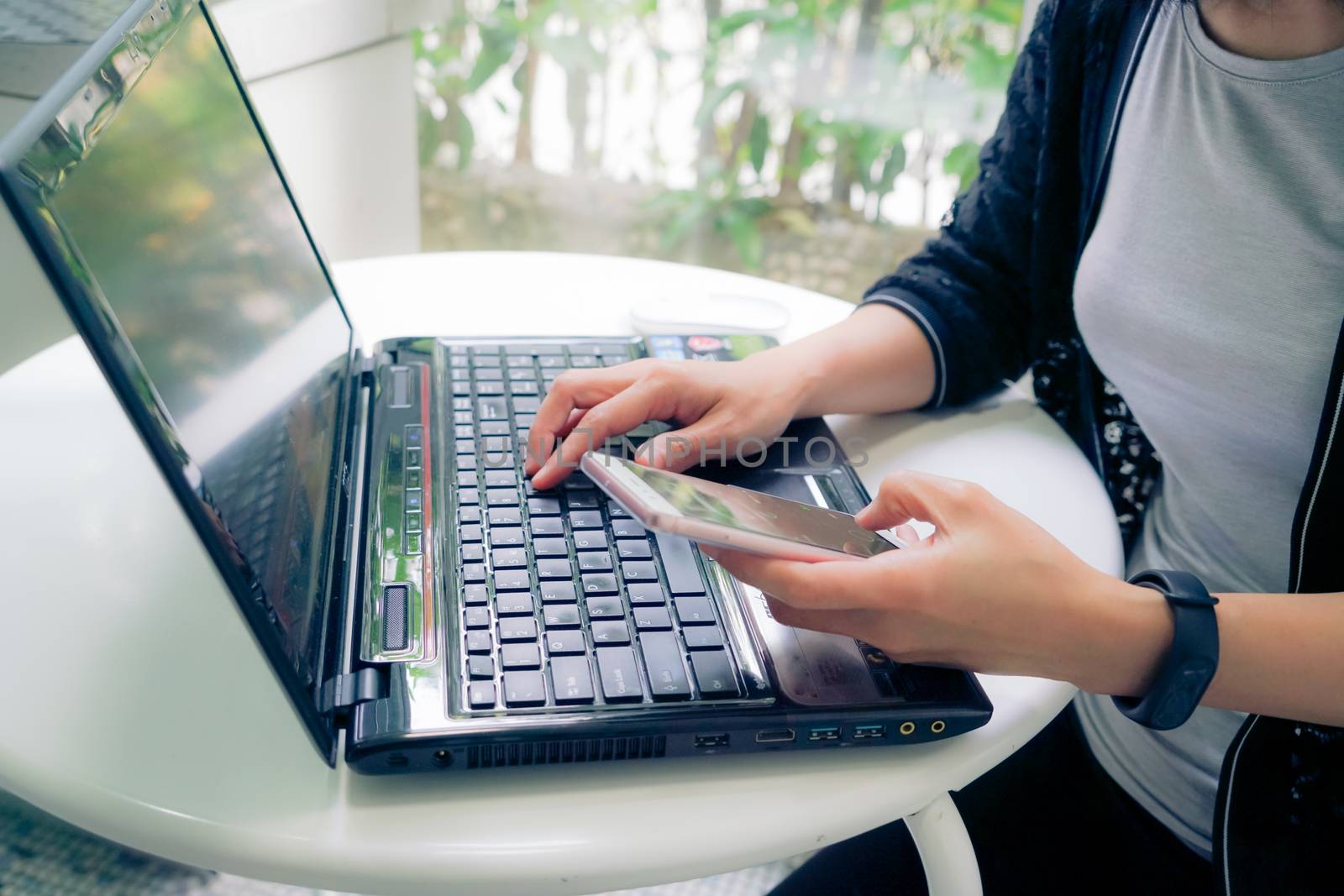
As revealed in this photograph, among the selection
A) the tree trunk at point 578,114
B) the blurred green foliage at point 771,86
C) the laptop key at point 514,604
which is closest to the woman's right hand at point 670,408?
the laptop key at point 514,604

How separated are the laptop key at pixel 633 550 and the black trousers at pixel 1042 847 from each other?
0.27 m

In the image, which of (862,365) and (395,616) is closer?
(395,616)

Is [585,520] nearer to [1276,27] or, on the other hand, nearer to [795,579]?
[795,579]

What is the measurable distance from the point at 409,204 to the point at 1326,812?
147cm

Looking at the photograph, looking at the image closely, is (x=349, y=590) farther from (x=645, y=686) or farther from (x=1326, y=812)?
(x=1326, y=812)

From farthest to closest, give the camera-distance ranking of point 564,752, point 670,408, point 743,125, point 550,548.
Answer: point 743,125, point 670,408, point 550,548, point 564,752

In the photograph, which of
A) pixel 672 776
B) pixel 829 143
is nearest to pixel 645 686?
pixel 672 776

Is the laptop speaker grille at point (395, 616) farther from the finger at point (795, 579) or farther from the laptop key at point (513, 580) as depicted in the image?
the finger at point (795, 579)

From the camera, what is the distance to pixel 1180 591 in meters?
0.50

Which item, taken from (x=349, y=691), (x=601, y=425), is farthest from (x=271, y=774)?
(x=601, y=425)

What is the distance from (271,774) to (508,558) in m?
0.15

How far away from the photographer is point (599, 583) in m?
0.51

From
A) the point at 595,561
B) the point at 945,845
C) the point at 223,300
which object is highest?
the point at 223,300

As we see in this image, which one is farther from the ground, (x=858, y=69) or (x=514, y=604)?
(x=858, y=69)
